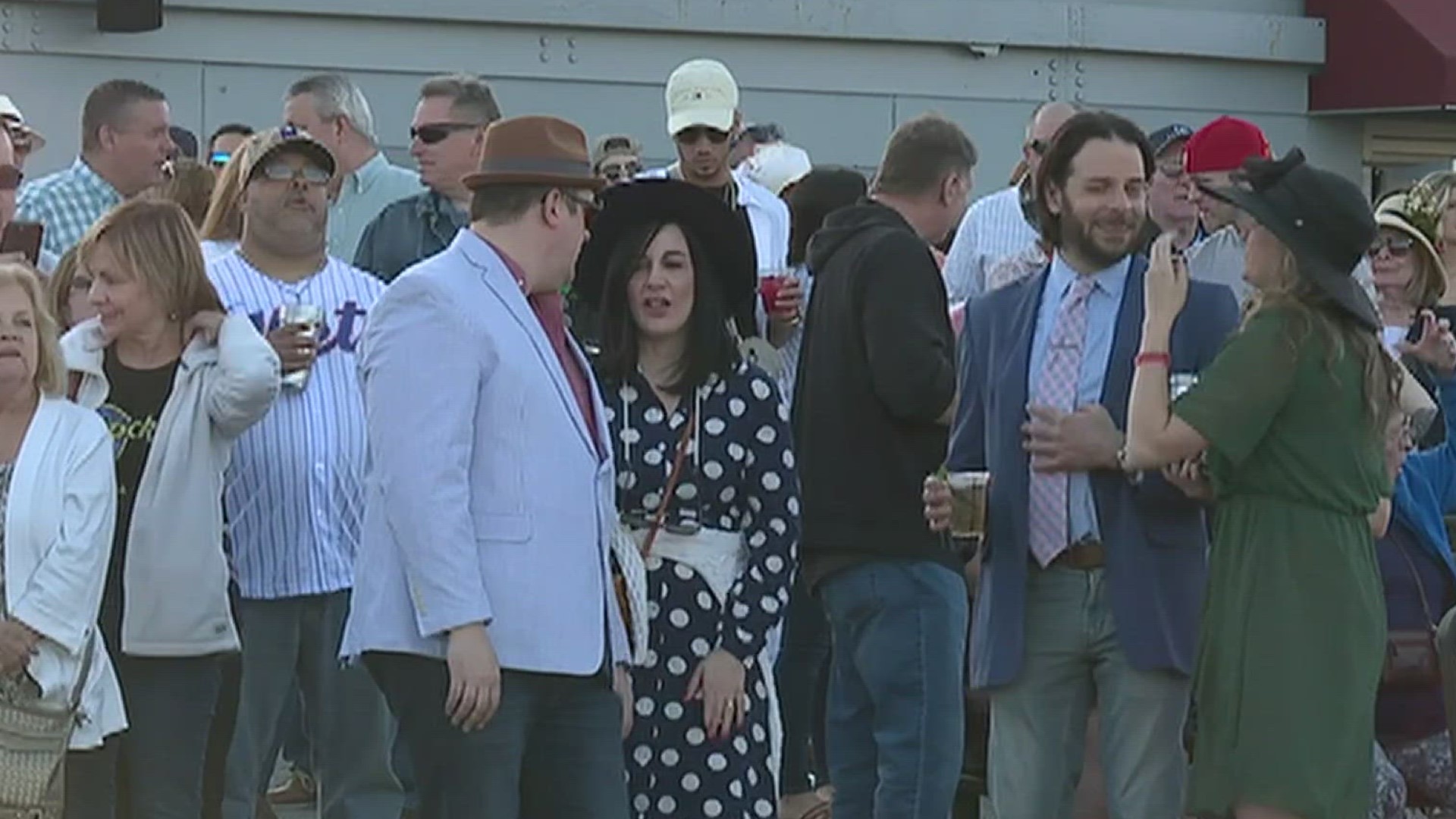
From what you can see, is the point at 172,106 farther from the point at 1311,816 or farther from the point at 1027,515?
the point at 1311,816

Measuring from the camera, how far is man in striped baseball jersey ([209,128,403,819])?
721cm

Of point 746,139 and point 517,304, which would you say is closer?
point 517,304

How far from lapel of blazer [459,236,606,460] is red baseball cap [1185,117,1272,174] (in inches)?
142

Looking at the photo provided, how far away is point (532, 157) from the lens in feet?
18.4

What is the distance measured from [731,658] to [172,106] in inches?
326

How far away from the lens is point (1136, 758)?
6.33m

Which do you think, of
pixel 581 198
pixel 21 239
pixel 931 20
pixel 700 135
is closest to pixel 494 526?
pixel 581 198

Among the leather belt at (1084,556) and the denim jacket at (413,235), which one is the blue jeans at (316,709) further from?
the leather belt at (1084,556)

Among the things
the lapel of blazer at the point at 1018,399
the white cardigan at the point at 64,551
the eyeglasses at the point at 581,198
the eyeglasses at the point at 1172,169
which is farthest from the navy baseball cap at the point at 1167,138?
the white cardigan at the point at 64,551

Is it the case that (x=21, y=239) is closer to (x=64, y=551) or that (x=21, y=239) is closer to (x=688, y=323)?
(x=64, y=551)

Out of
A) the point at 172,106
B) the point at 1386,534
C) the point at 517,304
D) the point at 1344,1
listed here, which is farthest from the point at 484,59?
the point at 517,304

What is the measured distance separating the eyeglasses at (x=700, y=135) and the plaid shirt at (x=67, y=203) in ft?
6.48

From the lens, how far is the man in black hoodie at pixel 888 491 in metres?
7.20

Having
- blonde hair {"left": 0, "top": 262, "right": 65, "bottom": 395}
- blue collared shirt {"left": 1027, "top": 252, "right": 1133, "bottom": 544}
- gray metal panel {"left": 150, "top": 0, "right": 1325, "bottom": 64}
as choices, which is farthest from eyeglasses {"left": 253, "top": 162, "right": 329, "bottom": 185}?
gray metal panel {"left": 150, "top": 0, "right": 1325, "bottom": 64}
